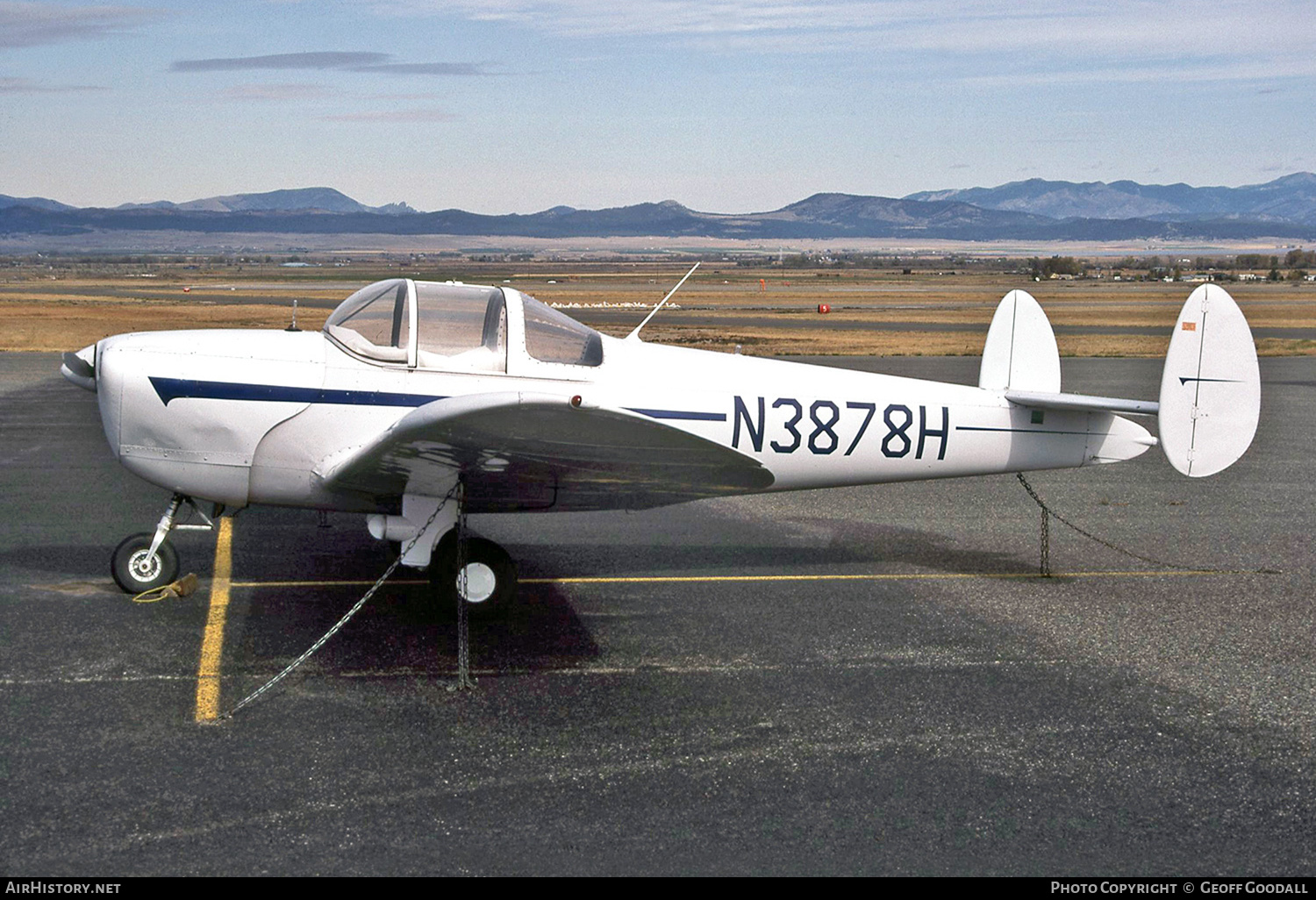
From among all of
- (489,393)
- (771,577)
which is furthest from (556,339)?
(771,577)

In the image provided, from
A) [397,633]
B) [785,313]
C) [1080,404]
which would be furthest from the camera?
[785,313]

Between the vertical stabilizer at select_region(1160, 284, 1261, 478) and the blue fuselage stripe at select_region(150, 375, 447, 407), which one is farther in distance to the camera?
the vertical stabilizer at select_region(1160, 284, 1261, 478)

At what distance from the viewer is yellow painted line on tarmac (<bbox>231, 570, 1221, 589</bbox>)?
27.8ft

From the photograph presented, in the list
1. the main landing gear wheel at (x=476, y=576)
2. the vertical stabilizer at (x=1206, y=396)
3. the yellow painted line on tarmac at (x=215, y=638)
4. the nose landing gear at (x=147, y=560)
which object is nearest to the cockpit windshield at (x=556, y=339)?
the main landing gear wheel at (x=476, y=576)

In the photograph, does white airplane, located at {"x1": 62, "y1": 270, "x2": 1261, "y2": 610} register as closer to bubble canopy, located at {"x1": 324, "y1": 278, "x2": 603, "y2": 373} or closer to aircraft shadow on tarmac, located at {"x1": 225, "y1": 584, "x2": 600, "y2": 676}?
bubble canopy, located at {"x1": 324, "y1": 278, "x2": 603, "y2": 373}

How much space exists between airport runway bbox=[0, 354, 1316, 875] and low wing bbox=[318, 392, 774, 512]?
0.84 meters

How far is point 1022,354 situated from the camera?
8.89m

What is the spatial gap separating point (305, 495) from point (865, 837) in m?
4.32

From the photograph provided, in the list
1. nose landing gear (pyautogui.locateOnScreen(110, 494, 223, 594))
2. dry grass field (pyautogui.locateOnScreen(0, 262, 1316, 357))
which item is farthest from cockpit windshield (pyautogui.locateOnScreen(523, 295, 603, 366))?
dry grass field (pyautogui.locateOnScreen(0, 262, 1316, 357))

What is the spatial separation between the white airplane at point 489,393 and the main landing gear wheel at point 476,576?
1 centimetres

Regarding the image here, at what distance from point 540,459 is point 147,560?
298cm

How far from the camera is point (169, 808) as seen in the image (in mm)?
4918

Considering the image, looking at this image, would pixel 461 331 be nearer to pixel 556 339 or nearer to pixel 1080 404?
pixel 556 339

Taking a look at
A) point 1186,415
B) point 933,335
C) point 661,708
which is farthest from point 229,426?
point 933,335
